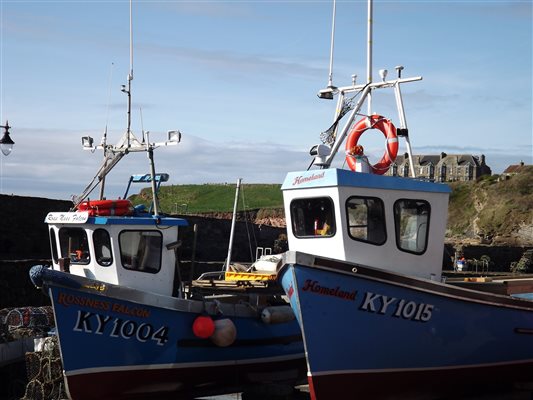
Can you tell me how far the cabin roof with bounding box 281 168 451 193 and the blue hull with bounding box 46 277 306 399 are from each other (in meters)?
2.20

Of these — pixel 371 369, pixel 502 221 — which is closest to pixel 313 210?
pixel 371 369

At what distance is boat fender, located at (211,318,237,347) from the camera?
11539 millimetres

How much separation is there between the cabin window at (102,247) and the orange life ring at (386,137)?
3.59m

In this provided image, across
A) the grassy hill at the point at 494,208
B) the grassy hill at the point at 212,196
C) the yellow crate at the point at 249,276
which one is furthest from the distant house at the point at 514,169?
the yellow crate at the point at 249,276

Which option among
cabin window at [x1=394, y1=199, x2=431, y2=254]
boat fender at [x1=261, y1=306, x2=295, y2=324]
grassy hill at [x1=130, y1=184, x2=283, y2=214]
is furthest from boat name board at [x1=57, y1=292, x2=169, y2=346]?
grassy hill at [x1=130, y1=184, x2=283, y2=214]

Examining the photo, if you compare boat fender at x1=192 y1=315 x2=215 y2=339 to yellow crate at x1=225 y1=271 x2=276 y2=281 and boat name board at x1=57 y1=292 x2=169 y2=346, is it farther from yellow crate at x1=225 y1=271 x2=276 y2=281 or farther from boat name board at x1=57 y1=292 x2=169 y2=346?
yellow crate at x1=225 y1=271 x2=276 y2=281

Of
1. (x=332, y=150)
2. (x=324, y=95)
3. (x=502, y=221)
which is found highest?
(x=324, y=95)

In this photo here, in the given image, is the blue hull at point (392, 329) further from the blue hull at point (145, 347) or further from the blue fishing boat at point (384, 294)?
the blue hull at point (145, 347)

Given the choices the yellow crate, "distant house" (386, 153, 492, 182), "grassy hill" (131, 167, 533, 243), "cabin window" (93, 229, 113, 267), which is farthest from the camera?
"distant house" (386, 153, 492, 182)

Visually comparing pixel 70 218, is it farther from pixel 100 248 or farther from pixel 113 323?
pixel 113 323

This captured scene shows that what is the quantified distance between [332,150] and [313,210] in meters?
1.12

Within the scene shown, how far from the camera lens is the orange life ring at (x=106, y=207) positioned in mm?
11677

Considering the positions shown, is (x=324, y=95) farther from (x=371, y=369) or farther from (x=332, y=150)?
(x=371, y=369)

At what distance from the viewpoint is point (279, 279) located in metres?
10.7
